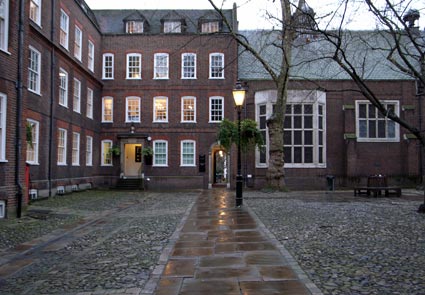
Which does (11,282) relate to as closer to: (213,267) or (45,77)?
(213,267)

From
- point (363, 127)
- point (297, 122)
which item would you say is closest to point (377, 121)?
point (363, 127)

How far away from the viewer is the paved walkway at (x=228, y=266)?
17.7ft

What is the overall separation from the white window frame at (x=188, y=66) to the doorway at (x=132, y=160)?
6.03 m

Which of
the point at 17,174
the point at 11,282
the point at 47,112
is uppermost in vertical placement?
the point at 47,112

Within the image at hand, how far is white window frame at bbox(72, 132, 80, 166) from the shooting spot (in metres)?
25.6

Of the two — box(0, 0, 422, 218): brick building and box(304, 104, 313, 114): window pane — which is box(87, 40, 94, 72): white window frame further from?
box(304, 104, 313, 114): window pane

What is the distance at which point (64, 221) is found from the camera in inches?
496

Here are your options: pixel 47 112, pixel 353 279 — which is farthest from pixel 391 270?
pixel 47 112

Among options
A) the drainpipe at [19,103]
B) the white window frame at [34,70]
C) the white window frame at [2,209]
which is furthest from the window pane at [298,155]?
the white window frame at [2,209]

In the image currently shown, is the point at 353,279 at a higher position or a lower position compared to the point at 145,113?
lower

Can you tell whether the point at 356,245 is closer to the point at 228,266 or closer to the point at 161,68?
the point at 228,266

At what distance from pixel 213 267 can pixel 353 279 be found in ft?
6.53

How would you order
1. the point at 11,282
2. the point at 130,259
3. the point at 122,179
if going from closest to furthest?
the point at 11,282 < the point at 130,259 < the point at 122,179

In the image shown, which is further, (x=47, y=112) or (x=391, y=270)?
(x=47, y=112)
